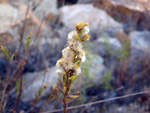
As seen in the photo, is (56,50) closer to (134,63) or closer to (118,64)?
(118,64)

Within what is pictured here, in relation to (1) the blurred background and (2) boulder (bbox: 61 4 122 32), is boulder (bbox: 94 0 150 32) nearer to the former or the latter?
(1) the blurred background

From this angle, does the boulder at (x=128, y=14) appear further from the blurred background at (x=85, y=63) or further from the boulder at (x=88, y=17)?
the boulder at (x=88, y=17)

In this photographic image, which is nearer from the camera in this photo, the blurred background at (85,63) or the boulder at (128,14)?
the blurred background at (85,63)

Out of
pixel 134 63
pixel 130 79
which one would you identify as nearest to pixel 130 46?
pixel 134 63

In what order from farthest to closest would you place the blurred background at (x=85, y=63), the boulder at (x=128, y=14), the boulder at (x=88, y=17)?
the boulder at (x=128, y=14)
the boulder at (x=88, y=17)
the blurred background at (x=85, y=63)

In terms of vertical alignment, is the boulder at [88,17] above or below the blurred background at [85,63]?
above

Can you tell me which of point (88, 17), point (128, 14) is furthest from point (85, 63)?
point (128, 14)

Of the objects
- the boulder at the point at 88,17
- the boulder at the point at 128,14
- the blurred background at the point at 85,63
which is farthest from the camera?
the boulder at the point at 128,14

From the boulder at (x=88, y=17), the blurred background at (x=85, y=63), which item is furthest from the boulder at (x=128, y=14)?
the boulder at (x=88, y=17)
